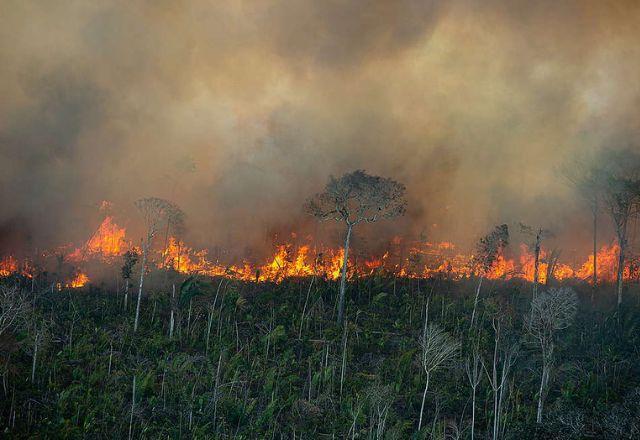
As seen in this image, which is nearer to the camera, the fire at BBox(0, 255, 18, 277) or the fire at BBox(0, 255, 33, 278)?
the fire at BBox(0, 255, 33, 278)

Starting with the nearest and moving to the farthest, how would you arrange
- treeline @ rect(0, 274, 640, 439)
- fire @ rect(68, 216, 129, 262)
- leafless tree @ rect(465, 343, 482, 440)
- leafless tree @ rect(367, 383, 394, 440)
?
leafless tree @ rect(465, 343, 482, 440) < leafless tree @ rect(367, 383, 394, 440) < treeline @ rect(0, 274, 640, 439) < fire @ rect(68, 216, 129, 262)

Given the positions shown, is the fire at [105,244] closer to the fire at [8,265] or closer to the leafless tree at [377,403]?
the fire at [8,265]

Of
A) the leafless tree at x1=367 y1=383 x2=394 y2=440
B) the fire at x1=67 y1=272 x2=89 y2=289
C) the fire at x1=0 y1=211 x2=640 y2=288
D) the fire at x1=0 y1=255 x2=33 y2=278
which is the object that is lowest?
the leafless tree at x1=367 y1=383 x2=394 y2=440

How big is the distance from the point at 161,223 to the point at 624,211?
60680mm

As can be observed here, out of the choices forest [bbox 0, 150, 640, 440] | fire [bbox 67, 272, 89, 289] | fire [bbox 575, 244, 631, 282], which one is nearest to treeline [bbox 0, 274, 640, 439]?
forest [bbox 0, 150, 640, 440]

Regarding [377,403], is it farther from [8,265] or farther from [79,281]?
[8,265]

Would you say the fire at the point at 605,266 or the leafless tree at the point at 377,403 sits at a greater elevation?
the fire at the point at 605,266

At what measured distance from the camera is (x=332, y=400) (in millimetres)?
46219

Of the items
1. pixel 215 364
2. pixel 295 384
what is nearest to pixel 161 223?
pixel 215 364

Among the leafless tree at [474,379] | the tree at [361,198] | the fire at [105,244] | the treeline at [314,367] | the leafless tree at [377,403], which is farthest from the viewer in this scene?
the fire at [105,244]

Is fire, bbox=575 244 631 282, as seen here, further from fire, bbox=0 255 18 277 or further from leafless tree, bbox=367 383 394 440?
fire, bbox=0 255 18 277

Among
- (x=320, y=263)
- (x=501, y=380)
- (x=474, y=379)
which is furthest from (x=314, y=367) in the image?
(x=320, y=263)

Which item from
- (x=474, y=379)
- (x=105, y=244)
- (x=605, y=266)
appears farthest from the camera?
(x=105, y=244)

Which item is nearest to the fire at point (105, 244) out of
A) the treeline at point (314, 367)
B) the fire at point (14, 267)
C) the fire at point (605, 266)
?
the fire at point (14, 267)
